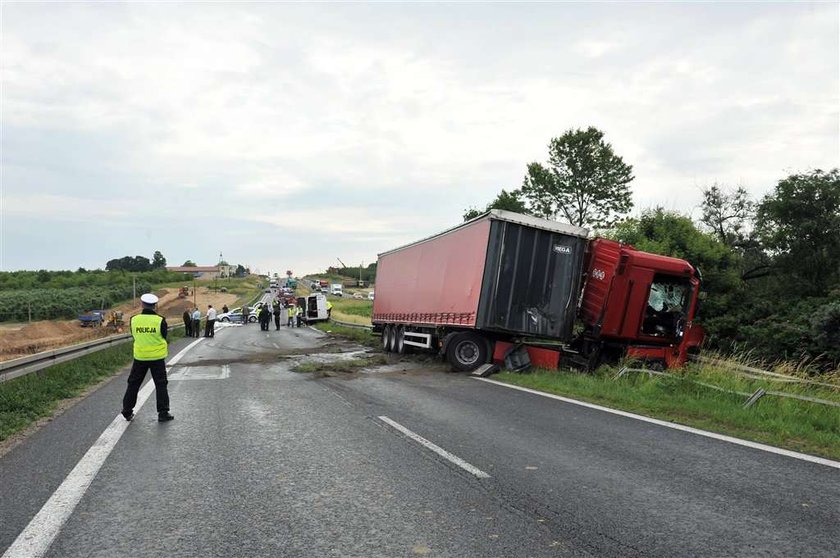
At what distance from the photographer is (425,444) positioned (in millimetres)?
6453

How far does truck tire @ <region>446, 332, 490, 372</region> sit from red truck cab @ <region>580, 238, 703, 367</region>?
253 centimetres

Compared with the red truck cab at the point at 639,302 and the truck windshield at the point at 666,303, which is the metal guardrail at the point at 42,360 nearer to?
the red truck cab at the point at 639,302

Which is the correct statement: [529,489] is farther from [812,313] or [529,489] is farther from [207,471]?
[812,313]

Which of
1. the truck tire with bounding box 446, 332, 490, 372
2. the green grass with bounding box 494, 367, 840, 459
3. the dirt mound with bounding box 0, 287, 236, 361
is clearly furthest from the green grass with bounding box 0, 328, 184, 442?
the dirt mound with bounding box 0, 287, 236, 361

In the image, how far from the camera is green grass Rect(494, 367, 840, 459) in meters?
7.05

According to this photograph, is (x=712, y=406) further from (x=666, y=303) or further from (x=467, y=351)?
(x=467, y=351)

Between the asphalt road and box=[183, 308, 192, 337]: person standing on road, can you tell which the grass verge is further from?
box=[183, 308, 192, 337]: person standing on road

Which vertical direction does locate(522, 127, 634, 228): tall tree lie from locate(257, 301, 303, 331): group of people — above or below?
above

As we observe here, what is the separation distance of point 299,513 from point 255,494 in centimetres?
62

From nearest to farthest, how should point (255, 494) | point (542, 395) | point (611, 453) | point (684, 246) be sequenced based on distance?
1. point (255, 494)
2. point (611, 453)
3. point (542, 395)
4. point (684, 246)

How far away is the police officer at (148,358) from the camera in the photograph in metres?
7.88

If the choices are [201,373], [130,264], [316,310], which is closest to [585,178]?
[316,310]

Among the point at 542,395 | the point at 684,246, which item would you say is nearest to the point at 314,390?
the point at 542,395

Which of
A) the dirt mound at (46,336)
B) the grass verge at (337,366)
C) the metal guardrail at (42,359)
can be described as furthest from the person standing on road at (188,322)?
the grass verge at (337,366)
